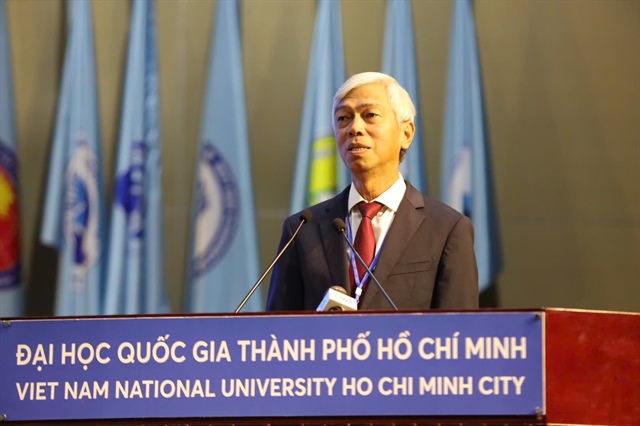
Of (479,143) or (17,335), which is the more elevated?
(479,143)

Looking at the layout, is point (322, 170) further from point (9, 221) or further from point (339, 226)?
point (339, 226)

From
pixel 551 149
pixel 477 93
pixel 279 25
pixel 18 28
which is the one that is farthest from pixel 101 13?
pixel 551 149

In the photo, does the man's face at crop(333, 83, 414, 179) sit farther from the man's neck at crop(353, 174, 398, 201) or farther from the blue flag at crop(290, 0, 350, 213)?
the blue flag at crop(290, 0, 350, 213)

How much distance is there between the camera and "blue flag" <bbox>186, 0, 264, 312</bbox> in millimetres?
4926

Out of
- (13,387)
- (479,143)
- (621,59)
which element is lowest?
(13,387)

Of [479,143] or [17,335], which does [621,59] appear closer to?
[479,143]

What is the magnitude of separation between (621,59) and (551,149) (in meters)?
0.57

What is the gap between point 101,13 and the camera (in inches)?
205

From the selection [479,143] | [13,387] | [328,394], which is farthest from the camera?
[479,143]

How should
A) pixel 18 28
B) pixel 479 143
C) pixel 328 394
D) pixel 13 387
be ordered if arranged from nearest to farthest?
pixel 328 394 < pixel 13 387 < pixel 479 143 < pixel 18 28

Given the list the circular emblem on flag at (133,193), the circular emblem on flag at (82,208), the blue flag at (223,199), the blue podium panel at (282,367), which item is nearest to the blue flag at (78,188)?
the circular emblem on flag at (82,208)

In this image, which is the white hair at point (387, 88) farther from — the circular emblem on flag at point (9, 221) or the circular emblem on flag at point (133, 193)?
the circular emblem on flag at point (9, 221)

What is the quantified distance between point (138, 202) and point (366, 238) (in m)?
2.32

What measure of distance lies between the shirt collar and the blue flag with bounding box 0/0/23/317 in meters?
2.55
